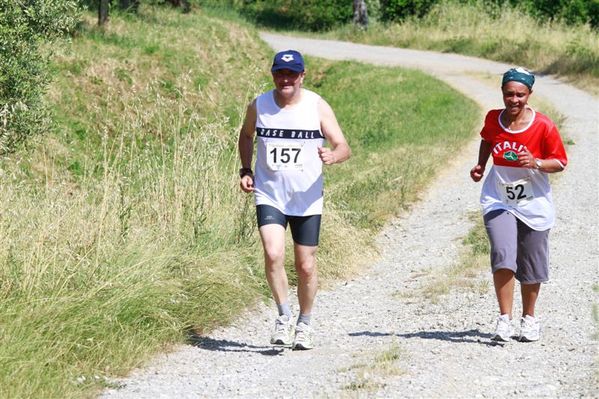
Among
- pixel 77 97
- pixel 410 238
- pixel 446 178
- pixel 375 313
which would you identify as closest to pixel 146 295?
pixel 375 313

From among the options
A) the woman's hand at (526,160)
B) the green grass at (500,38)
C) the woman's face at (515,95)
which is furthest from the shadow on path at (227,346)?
the green grass at (500,38)

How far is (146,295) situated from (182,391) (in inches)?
47.3

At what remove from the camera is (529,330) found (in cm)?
810

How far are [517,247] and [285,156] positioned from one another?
1681 mm

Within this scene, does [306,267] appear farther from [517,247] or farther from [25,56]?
[25,56]

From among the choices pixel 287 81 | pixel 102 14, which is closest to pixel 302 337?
pixel 287 81

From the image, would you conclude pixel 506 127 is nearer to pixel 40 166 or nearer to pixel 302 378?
pixel 302 378

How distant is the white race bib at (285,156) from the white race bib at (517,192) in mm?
1352

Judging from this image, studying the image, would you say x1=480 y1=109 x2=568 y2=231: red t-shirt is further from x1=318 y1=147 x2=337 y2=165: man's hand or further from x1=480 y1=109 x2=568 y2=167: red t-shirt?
x1=318 y1=147 x2=337 y2=165: man's hand

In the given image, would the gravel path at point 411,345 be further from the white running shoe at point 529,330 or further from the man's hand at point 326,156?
the man's hand at point 326,156

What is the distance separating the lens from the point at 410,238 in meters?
13.4

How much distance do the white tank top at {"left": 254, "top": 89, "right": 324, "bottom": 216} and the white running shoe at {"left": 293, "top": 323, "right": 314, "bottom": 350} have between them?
79 centimetres

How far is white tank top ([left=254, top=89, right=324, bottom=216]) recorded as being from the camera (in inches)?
310

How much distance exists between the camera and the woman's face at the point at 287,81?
7.83 m
